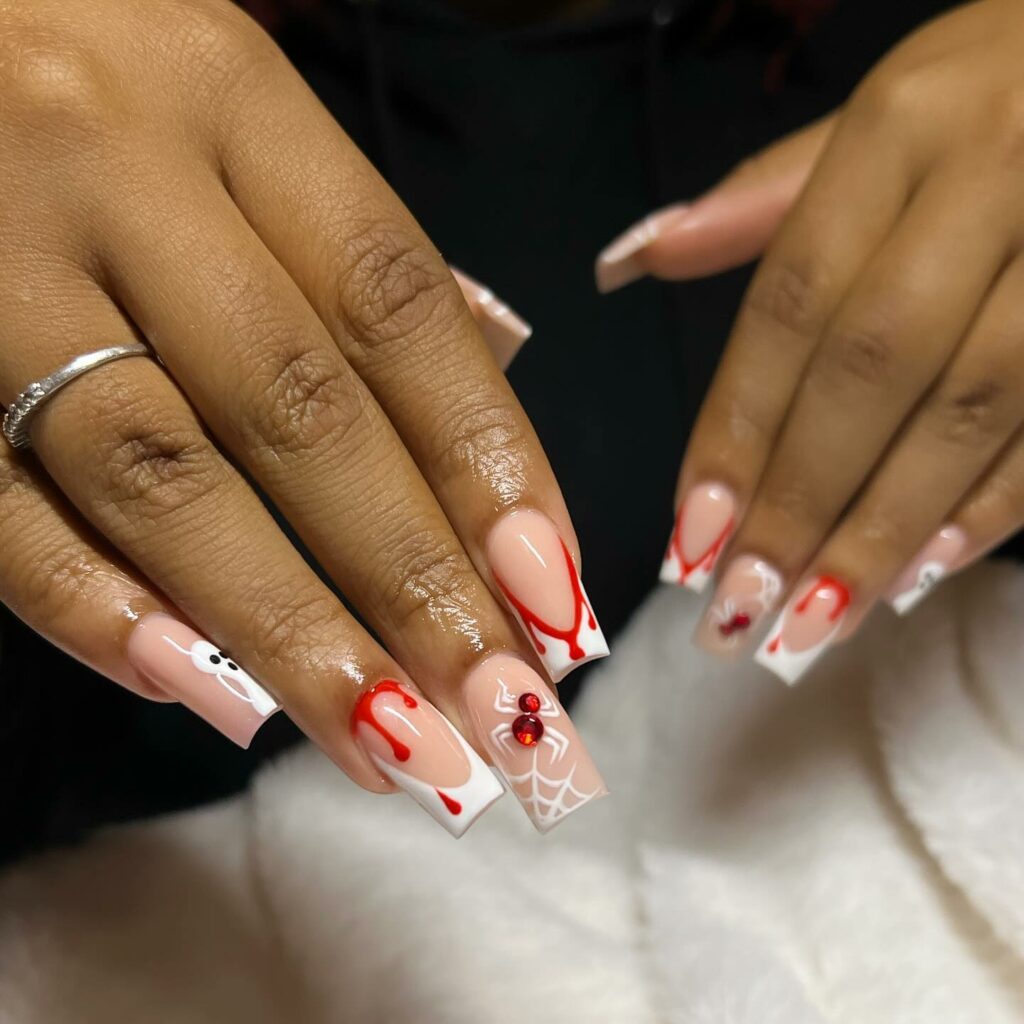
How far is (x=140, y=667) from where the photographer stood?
0.54 metres

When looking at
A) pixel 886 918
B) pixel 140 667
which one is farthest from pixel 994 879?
pixel 140 667

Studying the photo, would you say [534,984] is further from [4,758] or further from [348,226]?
[348,226]

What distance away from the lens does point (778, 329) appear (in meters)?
0.72

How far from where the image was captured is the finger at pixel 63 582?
54cm

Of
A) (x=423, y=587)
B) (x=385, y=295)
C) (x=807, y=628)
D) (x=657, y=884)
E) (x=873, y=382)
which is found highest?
(x=385, y=295)

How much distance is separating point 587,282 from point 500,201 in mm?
119

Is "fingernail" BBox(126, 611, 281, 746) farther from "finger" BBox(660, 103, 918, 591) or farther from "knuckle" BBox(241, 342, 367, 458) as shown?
"finger" BBox(660, 103, 918, 591)

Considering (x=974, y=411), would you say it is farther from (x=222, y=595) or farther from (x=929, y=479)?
(x=222, y=595)

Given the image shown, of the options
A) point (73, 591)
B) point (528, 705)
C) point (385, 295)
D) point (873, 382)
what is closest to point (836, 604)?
point (873, 382)

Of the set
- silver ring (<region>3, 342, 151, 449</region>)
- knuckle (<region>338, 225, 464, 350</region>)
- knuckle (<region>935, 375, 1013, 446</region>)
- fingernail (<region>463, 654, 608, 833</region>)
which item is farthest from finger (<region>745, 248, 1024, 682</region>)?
silver ring (<region>3, 342, 151, 449</region>)

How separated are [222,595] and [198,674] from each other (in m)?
0.05

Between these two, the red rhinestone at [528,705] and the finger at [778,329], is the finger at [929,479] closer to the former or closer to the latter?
the finger at [778,329]

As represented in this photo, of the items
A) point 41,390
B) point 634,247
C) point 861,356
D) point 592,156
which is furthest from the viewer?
point 592,156

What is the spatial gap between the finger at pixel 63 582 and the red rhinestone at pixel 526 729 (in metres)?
0.19
